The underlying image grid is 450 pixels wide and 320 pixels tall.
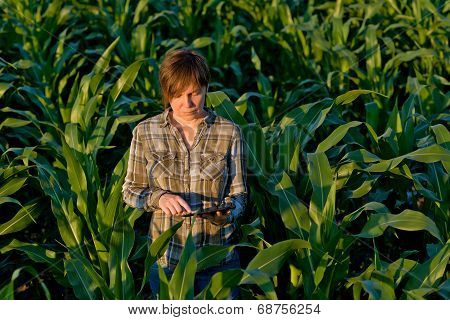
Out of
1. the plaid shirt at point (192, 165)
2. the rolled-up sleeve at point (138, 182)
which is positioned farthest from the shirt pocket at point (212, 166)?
the rolled-up sleeve at point (138, 182)

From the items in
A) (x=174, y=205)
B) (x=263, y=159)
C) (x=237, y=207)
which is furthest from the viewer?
(x=263, y=159)

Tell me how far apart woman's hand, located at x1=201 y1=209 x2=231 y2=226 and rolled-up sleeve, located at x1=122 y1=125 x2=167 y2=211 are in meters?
0.13

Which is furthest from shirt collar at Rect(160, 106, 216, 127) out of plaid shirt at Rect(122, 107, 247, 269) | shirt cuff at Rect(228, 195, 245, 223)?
shirt cuff at Rect(228, 195, 245, 223)

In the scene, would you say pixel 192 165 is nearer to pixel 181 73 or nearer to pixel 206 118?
pixel 206 118

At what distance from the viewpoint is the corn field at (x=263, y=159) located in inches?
90.9

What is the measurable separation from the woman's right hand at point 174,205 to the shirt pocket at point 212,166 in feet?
0.39

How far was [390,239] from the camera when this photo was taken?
300 centimetres

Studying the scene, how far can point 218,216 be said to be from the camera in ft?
6.74

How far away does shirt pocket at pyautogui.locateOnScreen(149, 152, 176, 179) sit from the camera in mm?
2090

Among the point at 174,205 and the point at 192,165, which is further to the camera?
the point at 192,165

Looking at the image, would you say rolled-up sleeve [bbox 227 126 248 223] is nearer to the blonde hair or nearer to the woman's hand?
the woman's hand

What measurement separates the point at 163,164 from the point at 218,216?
0.67 feet

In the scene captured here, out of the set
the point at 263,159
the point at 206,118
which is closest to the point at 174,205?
the point at 206,118

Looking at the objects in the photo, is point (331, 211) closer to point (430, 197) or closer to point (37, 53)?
→ point (430, 197)
